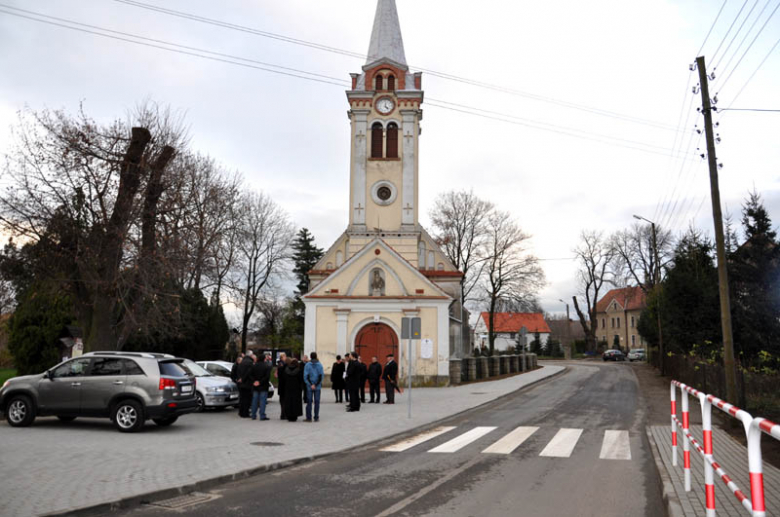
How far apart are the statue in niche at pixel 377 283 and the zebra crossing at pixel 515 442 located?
14869 mm

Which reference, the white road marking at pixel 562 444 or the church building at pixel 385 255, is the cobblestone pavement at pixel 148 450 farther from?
the church building at pixel 385 255

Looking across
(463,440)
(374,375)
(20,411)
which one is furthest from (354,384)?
(20,411)

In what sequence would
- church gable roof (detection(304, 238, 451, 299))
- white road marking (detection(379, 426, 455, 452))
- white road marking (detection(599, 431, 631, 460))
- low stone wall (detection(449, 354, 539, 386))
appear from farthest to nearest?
low stone wall (detection(449, 354, 539, 386)) → church gable roof (detection(304, 238, 451, 299)) → white road marking (detection(379, 426, 455, 452)) → white road marking (detection(599, 431, 631, 460))

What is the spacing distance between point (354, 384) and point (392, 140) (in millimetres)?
20456

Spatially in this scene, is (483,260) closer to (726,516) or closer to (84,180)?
(84,180)

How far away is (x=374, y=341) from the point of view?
28.5 m

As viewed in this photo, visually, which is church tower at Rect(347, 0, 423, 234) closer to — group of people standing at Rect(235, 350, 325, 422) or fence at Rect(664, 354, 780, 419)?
fence at Rect(664, 354, 780, 419)

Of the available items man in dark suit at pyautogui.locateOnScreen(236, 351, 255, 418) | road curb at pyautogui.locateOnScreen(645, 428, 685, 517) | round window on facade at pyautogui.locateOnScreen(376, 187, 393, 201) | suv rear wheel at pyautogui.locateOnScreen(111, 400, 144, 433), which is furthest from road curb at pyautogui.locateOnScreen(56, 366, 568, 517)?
round window on facade at pyautogui.locateOnScreen(376, 187, 393, 201)

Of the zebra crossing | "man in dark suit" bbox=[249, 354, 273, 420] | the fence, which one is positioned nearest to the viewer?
the zebra crossing

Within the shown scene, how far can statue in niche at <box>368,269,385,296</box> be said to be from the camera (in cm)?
2888

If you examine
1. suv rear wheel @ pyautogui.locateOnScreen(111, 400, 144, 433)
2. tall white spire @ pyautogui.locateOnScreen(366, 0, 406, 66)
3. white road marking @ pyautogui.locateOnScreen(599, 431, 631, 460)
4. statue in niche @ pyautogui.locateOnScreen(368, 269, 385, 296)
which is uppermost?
tall white spire @ pyautogui.locateOnScreen(366, 0, 406, 66)

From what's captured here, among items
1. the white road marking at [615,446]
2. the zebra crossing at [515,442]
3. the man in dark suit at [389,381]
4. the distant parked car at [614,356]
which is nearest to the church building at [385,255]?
the man in dark suit at [389,381]

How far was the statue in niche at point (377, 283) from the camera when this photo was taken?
94.7ft

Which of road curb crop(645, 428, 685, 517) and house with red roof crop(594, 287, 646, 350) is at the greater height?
house with red roof crop(594, 287, 646, 350)
